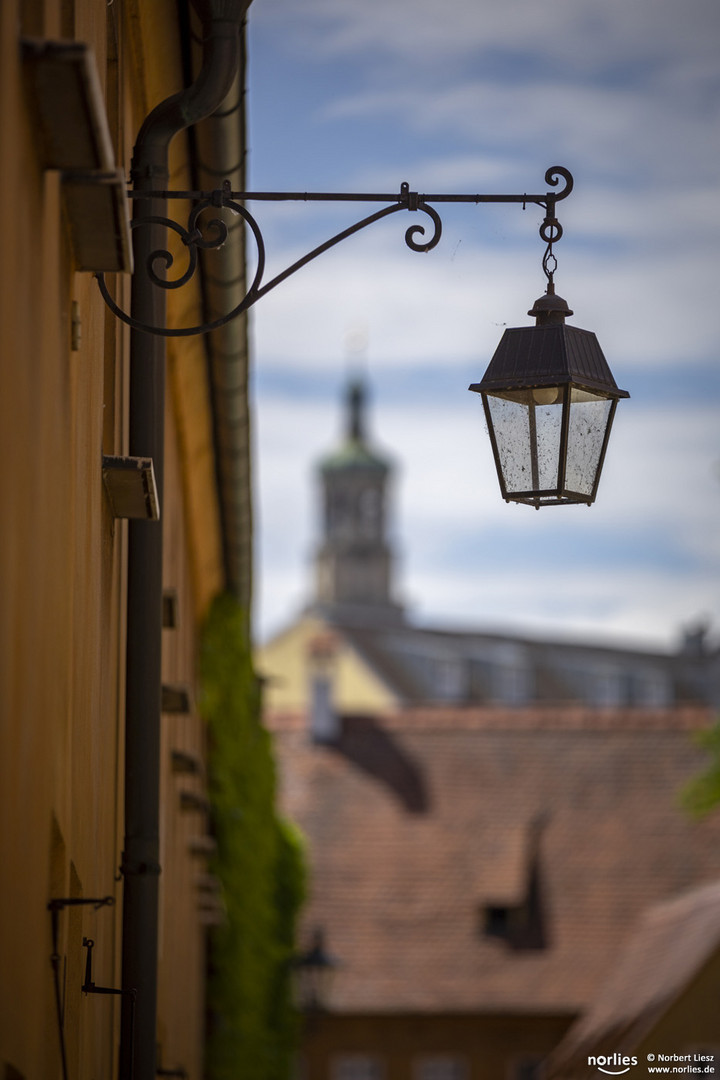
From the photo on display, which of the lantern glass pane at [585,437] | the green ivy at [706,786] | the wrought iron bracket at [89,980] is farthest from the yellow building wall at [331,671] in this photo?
the wrought iron bracket at [89,980]

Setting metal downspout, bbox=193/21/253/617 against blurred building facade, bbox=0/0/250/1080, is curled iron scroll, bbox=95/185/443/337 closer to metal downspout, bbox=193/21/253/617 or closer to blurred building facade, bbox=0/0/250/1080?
blurred building facade, bbox=0/0/250/1080

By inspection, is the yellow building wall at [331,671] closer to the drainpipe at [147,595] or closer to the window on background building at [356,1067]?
the window on background building at [356,1067]

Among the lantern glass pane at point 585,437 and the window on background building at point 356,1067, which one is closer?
the lantern glass pane at point 585,437

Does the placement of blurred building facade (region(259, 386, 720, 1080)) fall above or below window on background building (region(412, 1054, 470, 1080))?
above

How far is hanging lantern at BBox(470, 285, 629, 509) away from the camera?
197 inches

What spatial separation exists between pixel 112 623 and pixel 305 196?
1342 millimetres

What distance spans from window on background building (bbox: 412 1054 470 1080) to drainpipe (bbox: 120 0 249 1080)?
2542cm

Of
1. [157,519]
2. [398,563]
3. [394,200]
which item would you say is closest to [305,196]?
[394,200]

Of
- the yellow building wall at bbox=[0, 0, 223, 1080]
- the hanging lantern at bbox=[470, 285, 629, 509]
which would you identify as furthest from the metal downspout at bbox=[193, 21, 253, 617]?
the hanging lantern at bbox=[470, 285, 629, 509]

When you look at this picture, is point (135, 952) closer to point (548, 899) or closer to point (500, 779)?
point (548, 899)

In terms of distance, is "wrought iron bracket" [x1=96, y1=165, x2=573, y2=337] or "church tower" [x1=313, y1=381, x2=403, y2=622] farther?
"church tower" [x1=313, y1=381, x2=403, y2=622]

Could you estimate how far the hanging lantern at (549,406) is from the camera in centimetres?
500

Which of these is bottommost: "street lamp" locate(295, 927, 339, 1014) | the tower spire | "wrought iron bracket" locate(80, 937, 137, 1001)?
"street lamp" locate(295, 927, 339, 1014)

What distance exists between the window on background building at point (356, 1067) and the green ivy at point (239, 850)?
8492 millimetres
